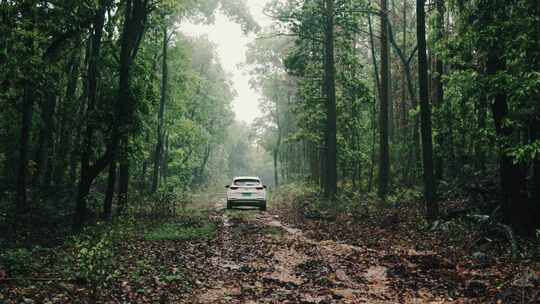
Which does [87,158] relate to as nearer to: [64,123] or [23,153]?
[23,153]

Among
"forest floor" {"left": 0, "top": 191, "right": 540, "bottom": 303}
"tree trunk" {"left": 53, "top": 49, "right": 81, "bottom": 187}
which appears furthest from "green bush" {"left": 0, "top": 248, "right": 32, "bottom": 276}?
"tree trunk" {"left": 53, "top": 49, "right": 81, "bottom": 187}

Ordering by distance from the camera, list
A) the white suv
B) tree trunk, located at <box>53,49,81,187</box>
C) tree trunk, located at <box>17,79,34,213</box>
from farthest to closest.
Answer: the white suv → tree trunk, located at <box>53,49,81,187</box> → tree trunk, located at <box>17,79,34,213</box>

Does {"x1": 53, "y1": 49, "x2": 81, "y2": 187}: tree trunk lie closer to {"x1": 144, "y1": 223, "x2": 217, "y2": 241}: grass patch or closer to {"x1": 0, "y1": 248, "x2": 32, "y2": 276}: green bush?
{"x1": 144, "y1": 223, "x2": 217, "y2": 241}: grass patch

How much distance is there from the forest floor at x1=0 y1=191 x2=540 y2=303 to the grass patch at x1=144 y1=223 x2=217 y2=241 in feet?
0.12

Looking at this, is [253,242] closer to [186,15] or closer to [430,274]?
[430,274]

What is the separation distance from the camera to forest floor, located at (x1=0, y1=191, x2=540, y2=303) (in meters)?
7.39

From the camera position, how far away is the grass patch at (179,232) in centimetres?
1344

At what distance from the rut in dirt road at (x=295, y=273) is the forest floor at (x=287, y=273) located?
20mm

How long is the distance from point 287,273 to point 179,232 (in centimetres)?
608

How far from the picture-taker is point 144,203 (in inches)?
910

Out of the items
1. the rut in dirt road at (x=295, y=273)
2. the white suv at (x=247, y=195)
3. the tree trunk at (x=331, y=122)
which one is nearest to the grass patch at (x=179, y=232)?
the rut in dirt road at (x=295, y=273)

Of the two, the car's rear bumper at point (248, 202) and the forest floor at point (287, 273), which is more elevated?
the car's rear bumper at point (248, 202)

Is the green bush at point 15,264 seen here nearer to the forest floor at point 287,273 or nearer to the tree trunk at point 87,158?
the forest floor at point 287,273

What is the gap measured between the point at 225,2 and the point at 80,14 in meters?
10.6
